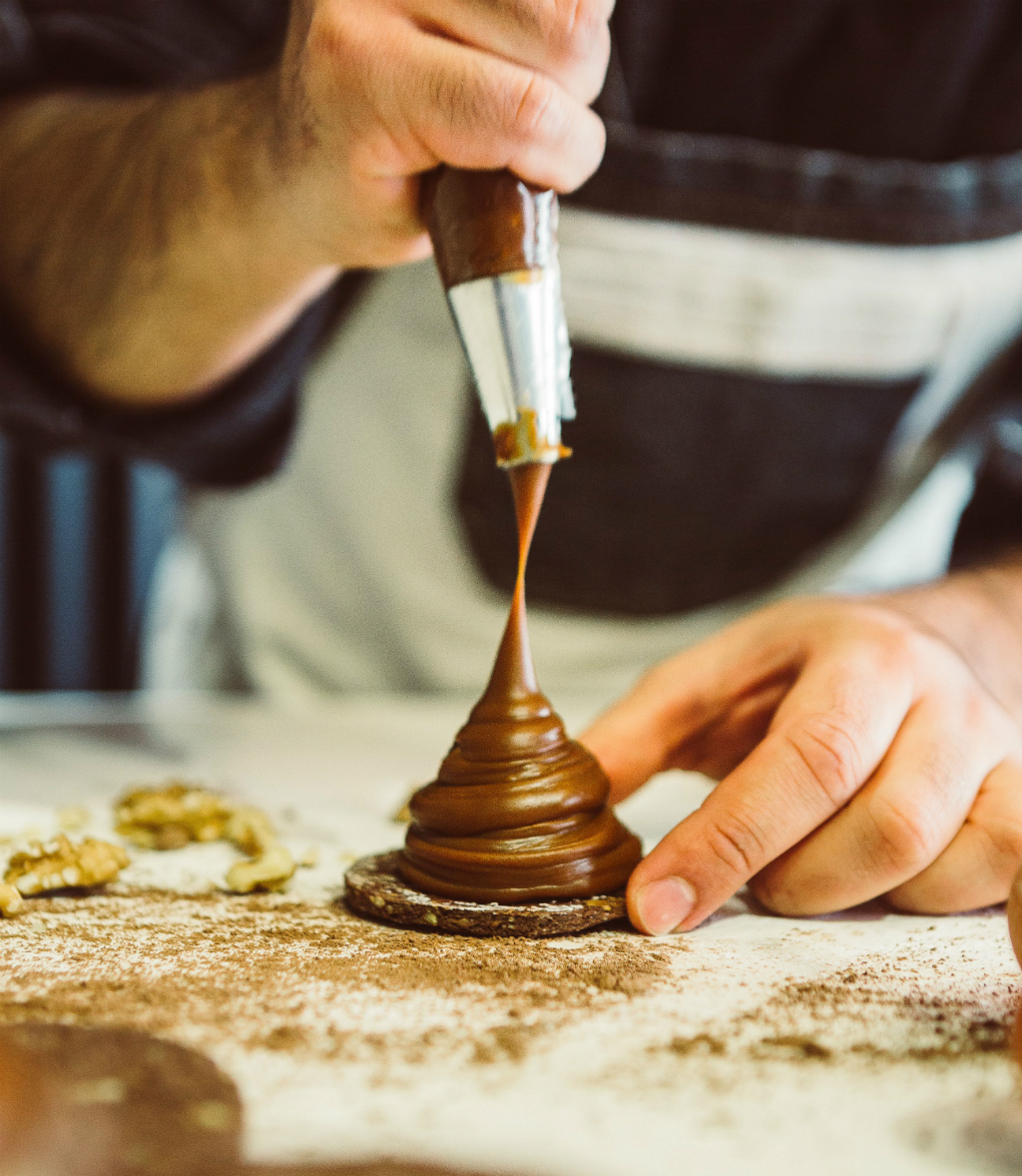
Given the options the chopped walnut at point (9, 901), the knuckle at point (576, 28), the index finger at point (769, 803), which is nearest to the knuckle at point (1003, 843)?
the index finger at point (769, 803)

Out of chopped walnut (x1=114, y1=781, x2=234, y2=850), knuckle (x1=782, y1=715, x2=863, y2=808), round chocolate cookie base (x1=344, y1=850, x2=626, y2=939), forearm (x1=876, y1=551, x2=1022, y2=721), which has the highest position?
forearm (x1=876, y1=551, x2=1022, y2=721)

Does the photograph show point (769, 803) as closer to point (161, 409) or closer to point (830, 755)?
point (830, 755)

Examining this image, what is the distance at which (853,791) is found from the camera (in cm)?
107

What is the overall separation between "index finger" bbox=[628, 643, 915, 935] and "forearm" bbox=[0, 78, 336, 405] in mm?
785

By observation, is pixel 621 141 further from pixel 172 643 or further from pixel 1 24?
pixel 172 643

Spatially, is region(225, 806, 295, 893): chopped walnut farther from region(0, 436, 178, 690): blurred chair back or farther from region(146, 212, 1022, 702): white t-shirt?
region(0, 436, 178, 690): blurred chair back

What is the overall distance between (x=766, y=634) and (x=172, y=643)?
1.88 metres

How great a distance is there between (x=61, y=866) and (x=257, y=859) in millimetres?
200

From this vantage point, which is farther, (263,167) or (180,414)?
(180,414)

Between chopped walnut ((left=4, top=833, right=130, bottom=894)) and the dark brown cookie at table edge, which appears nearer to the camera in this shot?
the dark brown cookie at table edge

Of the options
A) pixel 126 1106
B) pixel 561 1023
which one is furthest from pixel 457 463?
pixel 126 1106

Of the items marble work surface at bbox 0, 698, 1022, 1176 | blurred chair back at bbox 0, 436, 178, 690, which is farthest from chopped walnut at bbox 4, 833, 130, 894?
blurred chair back at bbox 0, 436, 178, 690

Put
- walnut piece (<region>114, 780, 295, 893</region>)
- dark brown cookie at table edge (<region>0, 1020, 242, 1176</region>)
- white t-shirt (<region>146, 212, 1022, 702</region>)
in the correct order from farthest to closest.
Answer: white t-shirt (<region>146, 212, 1022, 702</region>) < walnut piece (<region>114, 780, 295, 893</region>) < dark brown cookie at table edge (<region>0, 1020, 242, 1176</region>)

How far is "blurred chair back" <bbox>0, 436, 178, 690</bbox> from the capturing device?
383cm
